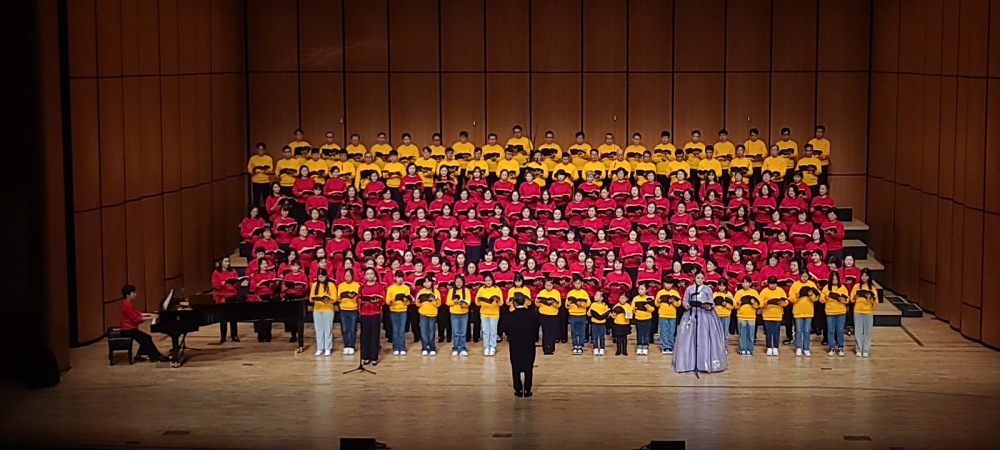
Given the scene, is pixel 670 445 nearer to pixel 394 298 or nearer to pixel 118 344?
pixel 394 298

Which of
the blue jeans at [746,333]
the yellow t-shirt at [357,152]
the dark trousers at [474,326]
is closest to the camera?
the blue jeans at [746,333]

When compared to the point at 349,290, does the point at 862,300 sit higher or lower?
lower

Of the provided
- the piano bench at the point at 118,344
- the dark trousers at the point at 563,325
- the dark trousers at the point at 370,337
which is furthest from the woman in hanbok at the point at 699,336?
the piano bench at the point at 118,344

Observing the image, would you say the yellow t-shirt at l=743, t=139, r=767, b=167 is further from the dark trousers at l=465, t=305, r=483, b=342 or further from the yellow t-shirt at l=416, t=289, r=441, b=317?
the yellow t-shirt at l=416, t=289, r=441, b=317

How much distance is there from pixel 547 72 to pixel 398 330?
643cm

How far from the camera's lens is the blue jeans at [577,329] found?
16.1 metres

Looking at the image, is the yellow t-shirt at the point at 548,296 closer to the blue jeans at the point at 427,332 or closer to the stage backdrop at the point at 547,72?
the blue jeans at the point at 427,332

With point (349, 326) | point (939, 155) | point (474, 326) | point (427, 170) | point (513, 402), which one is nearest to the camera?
point (513, 402)

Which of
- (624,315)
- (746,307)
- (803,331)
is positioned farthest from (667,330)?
(803,331)

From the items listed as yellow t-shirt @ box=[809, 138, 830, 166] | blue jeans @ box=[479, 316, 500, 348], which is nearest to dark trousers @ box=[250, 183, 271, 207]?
blue jeans @ box=[479, 316, 500, 348]

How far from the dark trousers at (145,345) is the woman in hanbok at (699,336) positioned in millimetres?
5936

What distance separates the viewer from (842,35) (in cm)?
2053

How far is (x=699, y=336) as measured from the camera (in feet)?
49.6

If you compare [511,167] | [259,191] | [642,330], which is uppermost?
[511,167]
